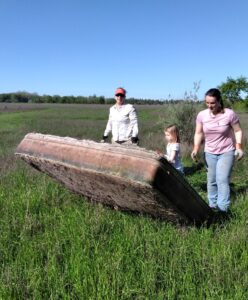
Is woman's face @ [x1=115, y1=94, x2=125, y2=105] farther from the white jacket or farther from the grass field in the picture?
the grass field

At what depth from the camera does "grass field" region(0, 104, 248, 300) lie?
366 centimetres

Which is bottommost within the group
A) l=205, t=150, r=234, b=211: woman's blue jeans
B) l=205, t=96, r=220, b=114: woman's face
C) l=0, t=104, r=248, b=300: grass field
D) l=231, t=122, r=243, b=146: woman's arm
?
l=0, t=104, r=248, b=300: grass field

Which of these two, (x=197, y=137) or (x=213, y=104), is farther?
(x=197, y=137)

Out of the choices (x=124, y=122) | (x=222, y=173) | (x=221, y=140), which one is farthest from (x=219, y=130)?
(x=124, y=122)

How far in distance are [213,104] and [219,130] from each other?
1.19 feet

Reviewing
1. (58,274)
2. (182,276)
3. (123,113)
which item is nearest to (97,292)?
(58,274)

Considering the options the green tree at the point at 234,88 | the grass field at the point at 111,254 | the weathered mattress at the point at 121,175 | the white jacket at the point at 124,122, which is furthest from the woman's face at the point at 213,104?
the green tree at the point at 234,88

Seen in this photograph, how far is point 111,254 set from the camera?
433cm

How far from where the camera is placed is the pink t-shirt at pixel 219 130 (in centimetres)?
589

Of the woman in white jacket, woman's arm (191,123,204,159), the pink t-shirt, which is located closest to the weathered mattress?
the pink t-shirt

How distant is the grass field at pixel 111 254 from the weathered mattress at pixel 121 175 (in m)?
0.22

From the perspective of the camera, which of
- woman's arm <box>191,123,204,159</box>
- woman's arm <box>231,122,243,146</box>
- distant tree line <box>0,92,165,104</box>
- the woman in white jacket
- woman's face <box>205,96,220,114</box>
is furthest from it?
distant tree line <box>0,92,165,104</box>

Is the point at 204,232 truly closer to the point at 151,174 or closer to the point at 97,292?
the point at 151,174

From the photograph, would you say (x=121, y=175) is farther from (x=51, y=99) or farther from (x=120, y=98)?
(x=51, y=99)
